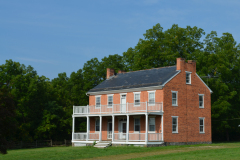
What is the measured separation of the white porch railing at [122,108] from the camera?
36.5m

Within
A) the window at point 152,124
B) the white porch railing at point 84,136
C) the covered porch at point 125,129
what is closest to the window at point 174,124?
the covered porch at point 125,129

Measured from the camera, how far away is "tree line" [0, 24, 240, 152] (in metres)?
49.0

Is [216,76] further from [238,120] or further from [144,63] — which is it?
[144,63]

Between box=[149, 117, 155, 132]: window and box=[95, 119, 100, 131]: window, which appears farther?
box=[95, 119, 100, 131]: window

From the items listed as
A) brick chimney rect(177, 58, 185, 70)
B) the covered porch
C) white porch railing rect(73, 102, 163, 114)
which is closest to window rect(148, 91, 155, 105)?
white porch railing rect(73, 102, 163, 114)

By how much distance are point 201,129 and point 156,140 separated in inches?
290

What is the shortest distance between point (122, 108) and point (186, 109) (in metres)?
6.88

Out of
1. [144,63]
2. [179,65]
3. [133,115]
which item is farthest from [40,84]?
[179,65]

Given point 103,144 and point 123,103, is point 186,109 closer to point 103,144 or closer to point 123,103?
point 123,103

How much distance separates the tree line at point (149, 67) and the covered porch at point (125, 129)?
9823 mm

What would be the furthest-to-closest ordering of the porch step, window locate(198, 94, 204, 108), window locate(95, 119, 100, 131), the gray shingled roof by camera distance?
1. window locate(95, 119, 100, 131)
2. window locate(198, 94, 204, 108)
3. the gray shingled roof
4. the porch step

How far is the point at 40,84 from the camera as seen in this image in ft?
176

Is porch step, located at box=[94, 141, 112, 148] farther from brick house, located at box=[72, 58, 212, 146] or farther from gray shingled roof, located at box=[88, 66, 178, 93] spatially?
gray shingled roof, located at box=[88, 66, 178, 93]

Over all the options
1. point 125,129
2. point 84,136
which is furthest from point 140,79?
point 84,136
